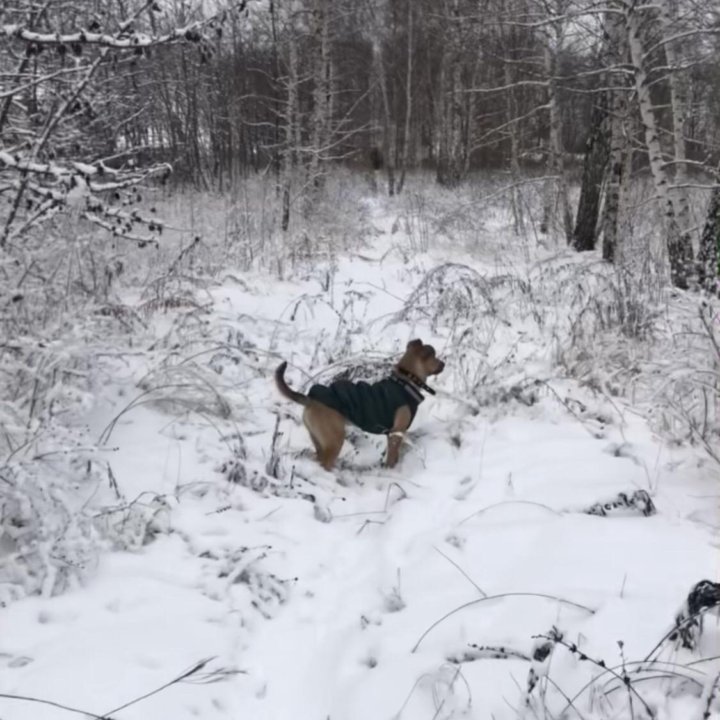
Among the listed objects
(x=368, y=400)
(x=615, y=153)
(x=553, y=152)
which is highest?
(x=553, y=152)

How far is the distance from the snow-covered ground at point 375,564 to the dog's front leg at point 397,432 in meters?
0.13

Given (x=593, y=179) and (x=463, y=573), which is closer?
(x=463, y=573)

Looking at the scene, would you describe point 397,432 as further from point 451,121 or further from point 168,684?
point 451,121

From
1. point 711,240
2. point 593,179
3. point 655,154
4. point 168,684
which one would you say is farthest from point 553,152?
point 168,684

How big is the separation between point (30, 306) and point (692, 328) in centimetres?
410

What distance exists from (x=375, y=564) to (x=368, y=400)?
1201 millimetres

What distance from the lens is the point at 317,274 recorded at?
8641 mm

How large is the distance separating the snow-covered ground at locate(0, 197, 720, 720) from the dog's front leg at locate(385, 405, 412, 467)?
0.13 metres

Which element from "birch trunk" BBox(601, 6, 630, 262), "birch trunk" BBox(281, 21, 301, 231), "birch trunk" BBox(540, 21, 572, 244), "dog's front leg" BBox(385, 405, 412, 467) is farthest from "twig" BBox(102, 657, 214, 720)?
"birch trunk" BBox(281, 21, 301, 231)

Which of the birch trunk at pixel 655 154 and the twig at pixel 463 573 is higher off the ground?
the birch trunk at pixel 655 154

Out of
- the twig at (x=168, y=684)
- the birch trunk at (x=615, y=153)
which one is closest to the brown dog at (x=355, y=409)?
the twig at (x=168, y=684)

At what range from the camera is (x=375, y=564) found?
2859mm

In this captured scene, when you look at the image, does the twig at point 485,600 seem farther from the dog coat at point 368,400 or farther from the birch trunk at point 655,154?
the birch trunk at point 655,154

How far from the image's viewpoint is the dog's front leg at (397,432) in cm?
393
